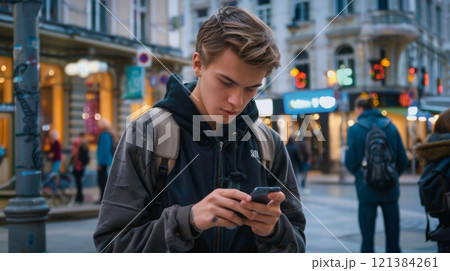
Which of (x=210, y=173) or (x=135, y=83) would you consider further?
(x=135, y=83)

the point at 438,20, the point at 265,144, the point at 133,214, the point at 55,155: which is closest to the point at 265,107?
the point at 265,144

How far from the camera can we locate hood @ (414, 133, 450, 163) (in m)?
2.59

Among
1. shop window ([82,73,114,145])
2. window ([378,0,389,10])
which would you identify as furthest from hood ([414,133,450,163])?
shop window ([82,73,114,145])

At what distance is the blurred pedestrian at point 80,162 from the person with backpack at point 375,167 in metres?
4.88

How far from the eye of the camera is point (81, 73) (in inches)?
398

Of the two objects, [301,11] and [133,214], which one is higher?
[301,11]

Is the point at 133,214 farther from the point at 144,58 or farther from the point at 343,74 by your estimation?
the point at 343,74

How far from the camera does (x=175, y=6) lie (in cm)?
253

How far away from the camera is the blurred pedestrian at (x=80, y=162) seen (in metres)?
7.81

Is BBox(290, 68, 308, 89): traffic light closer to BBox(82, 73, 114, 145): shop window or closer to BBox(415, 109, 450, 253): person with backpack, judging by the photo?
BBox(415, 109, 450, 253): person with backpack

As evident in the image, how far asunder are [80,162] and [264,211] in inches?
291
